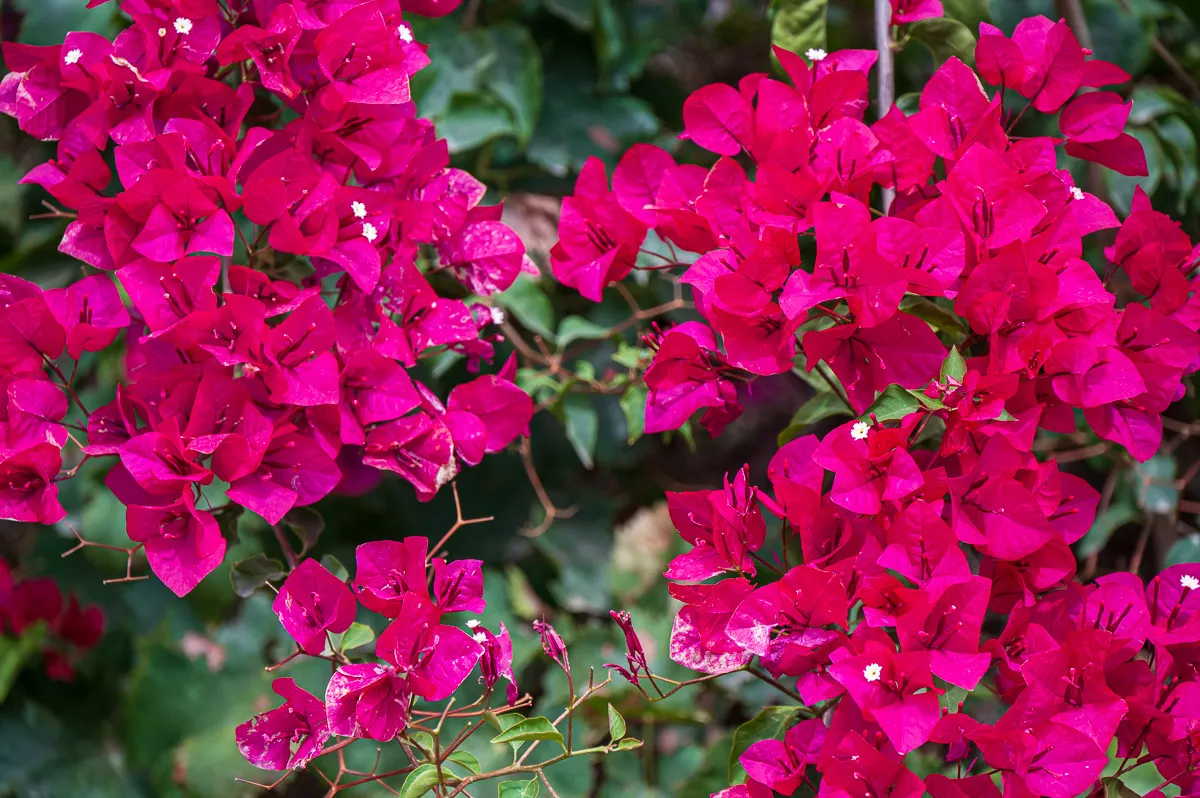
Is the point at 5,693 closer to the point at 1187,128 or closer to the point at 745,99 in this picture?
the point at 745,99

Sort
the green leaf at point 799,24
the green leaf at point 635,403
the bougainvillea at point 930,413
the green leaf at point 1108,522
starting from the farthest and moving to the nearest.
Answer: the green leaf at point 1108,522 < the green leaf at point 635,403 < the green leaf at point 799,24 < the bougainvillea at point 930,413

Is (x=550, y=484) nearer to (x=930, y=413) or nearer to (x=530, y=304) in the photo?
(x=530, y=304)

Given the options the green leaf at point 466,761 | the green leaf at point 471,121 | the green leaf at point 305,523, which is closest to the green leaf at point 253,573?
the green leaf at point 305,523

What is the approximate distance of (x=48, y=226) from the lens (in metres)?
1.16

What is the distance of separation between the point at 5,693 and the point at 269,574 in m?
0.82

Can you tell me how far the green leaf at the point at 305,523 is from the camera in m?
0.59

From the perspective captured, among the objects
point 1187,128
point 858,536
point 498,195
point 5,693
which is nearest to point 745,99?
point 858,536

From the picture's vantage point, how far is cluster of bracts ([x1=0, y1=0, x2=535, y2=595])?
0.49 meters

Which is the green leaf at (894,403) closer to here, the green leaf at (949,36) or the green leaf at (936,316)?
the green leaf at (936,316)

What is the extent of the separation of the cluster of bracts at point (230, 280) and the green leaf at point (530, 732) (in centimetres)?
13

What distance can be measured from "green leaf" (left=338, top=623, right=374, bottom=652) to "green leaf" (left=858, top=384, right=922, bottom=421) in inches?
10.8

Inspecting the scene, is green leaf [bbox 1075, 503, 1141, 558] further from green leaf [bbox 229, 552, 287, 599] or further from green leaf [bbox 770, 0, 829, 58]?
green leaf [bbox 229, 552, 287, 599]

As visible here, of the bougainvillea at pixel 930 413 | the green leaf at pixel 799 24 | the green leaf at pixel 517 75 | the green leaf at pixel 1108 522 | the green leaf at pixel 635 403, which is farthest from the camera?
the green leaf at pixel 517 75

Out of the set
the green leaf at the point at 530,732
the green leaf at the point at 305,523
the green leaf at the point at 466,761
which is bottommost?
the green leaf at the point at 466,761
